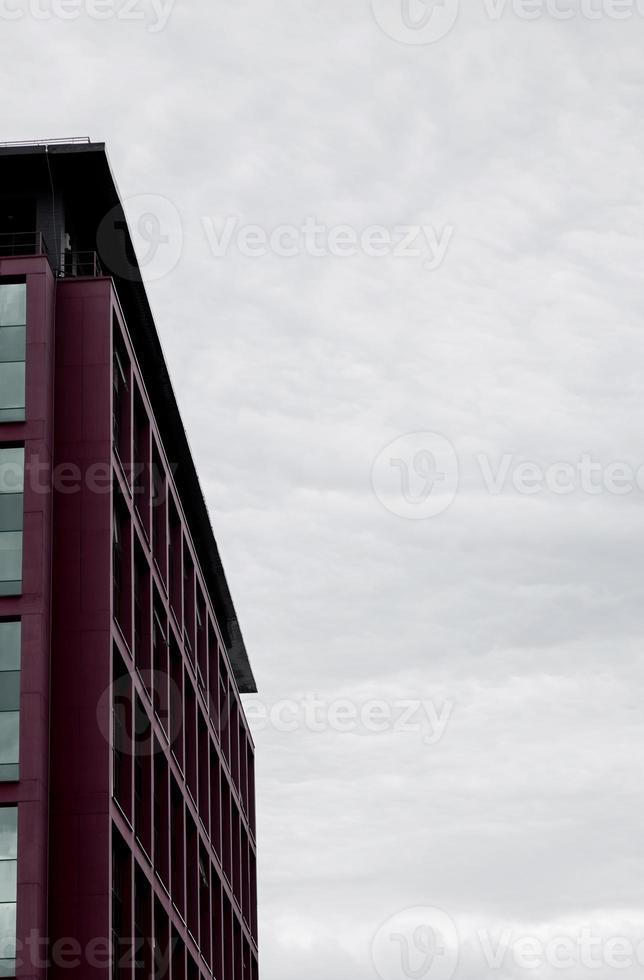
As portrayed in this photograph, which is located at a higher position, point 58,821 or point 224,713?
point 224,713

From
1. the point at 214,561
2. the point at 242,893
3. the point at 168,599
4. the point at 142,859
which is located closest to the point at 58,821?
the point at 142,859

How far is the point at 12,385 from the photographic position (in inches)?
1871

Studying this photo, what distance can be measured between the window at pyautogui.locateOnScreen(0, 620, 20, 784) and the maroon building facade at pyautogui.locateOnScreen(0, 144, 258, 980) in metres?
0.04

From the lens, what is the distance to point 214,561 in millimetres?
76938

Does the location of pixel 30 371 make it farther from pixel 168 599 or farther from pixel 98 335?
pixel 168 599

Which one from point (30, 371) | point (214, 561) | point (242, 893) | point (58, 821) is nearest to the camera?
point (58, 821)

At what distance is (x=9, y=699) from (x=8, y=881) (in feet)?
16.3

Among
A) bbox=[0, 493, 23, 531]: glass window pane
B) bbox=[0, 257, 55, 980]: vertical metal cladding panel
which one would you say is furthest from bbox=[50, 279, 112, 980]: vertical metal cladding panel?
bbox=[0, 493, 23, 531]: glass window pane

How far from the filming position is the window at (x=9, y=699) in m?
43.2

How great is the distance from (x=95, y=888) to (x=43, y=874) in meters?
1.59

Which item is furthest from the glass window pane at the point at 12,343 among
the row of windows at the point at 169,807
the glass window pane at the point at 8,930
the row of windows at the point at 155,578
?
the glass window pane at the point at 8,930

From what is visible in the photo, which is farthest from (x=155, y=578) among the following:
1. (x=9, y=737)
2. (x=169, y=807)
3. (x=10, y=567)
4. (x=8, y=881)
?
(x=8, y=881)

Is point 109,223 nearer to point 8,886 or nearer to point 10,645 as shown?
point 10,645

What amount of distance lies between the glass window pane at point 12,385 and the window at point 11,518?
4.59ft
